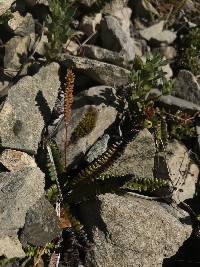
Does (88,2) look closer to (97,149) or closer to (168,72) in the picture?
(168,72)

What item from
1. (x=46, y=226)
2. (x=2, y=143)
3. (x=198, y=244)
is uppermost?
(x=2, y=143)

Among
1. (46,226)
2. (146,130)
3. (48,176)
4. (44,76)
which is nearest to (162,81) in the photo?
(146,130)

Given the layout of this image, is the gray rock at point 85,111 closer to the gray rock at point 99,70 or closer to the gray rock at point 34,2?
the gray rock at point 99,70

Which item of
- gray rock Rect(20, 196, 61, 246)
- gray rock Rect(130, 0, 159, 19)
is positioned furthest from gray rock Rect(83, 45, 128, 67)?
gray rock Rect(20, 196, 61, 246)

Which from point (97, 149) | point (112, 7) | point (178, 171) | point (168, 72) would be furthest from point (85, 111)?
point (112, 7)

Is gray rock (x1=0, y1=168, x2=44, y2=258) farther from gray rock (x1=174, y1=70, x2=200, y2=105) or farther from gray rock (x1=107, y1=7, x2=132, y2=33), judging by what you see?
gray rock (x1=107, y1=7, x2=132, y2=33)

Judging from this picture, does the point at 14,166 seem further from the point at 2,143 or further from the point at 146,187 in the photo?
the point at 146,187

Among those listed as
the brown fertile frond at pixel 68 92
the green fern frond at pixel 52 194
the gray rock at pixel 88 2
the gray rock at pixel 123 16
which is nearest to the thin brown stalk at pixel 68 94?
the brown fertile frond at pixel 68 92
